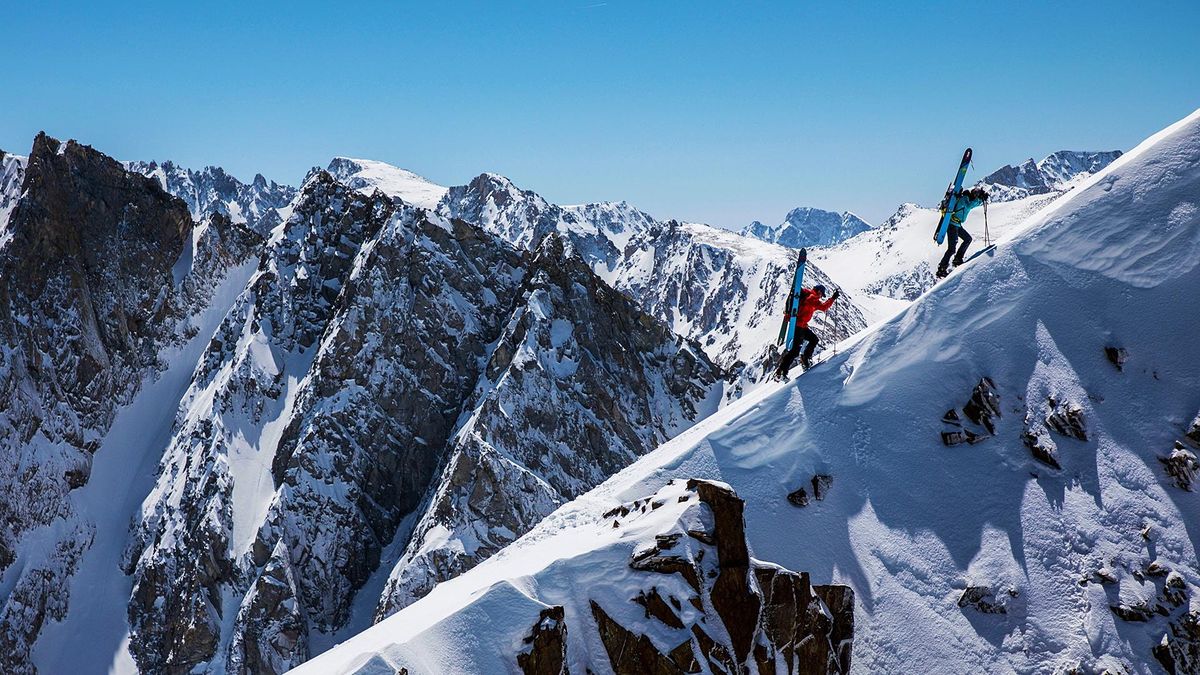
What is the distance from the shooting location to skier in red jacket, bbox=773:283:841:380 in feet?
99.5

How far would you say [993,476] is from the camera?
28297mm

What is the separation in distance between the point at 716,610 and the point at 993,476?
1159 cm

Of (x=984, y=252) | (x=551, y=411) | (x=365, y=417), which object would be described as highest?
(x=365, y=417)

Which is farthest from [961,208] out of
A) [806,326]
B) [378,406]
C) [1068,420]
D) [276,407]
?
[276,407]

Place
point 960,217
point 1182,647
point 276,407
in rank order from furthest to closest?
point 276,407 < point 960,217 < point 1182,647

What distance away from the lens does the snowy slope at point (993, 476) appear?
24109mm

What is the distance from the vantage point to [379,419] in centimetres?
10369

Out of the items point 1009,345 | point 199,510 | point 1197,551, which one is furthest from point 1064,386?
point 199,510

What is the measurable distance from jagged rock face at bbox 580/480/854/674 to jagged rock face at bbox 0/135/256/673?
101703mm

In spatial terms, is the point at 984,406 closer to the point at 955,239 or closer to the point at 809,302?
the point at 809,302

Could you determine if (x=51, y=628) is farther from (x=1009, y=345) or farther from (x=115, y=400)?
(x=1009, y=345)

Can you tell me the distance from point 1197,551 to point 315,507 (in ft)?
295

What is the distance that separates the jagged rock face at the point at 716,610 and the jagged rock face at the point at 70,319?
334ft

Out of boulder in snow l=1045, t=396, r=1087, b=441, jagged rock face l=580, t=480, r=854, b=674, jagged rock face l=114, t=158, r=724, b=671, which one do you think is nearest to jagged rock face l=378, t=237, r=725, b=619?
jagged rock face l=114, t=158, r=724, b=671
